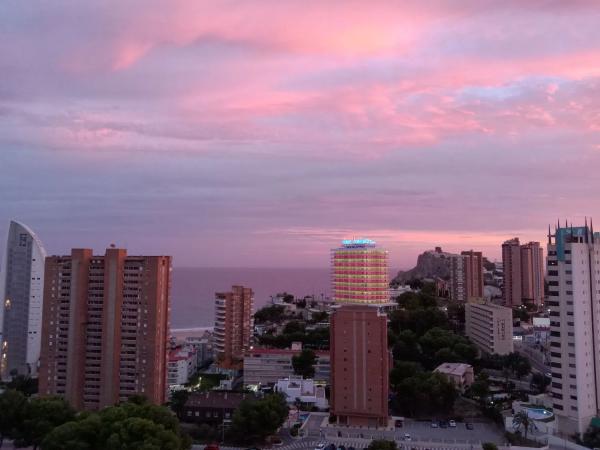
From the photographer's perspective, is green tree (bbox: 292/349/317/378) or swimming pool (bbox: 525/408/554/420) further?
green tree (bbox: 292/349/317/378)

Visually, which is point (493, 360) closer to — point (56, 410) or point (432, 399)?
point (432, 399)

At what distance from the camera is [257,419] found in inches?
1075

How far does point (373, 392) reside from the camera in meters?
30.3

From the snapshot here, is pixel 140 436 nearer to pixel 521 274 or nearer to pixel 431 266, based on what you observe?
pixel 521 274

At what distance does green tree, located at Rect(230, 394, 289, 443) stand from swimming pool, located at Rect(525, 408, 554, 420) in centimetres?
1342

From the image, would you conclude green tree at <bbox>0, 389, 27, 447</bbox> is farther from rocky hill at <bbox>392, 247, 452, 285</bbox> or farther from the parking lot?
rocky hill at <bbox>392, 247, 452, 285</bbox>

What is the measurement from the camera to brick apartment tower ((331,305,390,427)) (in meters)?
30.2

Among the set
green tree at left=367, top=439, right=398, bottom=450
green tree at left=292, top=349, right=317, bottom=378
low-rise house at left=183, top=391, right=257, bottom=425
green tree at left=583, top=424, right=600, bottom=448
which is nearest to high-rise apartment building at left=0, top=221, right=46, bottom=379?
low-rise house at left=183, top=391, right=257, bottom=425

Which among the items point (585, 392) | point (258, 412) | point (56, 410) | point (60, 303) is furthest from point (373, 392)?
point (60, 303)

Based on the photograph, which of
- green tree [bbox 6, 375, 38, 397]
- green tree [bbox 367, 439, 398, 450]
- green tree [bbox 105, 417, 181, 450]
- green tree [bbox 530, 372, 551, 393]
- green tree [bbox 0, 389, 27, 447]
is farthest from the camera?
green tree [bbox 530, 372, 551, 393]

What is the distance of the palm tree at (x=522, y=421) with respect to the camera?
2783cm

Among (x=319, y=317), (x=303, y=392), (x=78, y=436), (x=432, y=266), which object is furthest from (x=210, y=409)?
(x=432, y=266)

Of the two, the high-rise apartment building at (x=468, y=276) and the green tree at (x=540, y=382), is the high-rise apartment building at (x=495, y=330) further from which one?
the high-rise apartment building at (x=468, y=276)

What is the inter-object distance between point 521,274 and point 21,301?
205ft
